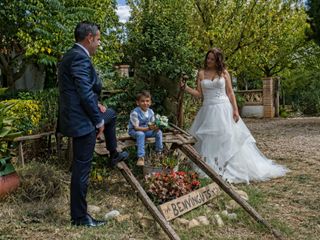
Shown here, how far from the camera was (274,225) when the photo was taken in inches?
174

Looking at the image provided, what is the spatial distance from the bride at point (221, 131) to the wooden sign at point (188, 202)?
108cm

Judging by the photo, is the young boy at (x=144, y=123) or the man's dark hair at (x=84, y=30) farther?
the young boy at (x=144, y=123)

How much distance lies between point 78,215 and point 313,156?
5.67 metres

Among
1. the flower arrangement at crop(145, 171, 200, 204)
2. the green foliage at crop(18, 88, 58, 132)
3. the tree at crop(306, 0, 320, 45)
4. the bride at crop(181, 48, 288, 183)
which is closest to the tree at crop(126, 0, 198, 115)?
the bride at crop(181, 48, 288, 183)

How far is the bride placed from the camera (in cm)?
630

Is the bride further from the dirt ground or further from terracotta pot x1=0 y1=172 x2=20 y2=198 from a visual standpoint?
terracotta pot x1=0 y1=172 x2=20 y2=198

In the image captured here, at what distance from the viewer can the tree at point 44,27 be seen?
9.22 m

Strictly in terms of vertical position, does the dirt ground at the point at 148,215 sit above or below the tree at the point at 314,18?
below

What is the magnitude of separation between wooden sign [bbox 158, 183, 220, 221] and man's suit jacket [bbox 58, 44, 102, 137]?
3.94ft

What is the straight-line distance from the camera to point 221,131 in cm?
637

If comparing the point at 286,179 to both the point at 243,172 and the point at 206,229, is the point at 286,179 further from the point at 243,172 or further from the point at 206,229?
the point at 206,229

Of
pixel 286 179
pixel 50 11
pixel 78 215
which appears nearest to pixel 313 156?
pixel 286 179

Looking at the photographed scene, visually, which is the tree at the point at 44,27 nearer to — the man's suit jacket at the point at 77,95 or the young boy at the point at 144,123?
the young boy at the point at 144,123

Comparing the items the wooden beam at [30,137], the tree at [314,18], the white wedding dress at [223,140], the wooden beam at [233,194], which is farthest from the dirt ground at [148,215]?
the tree at [314,18]
